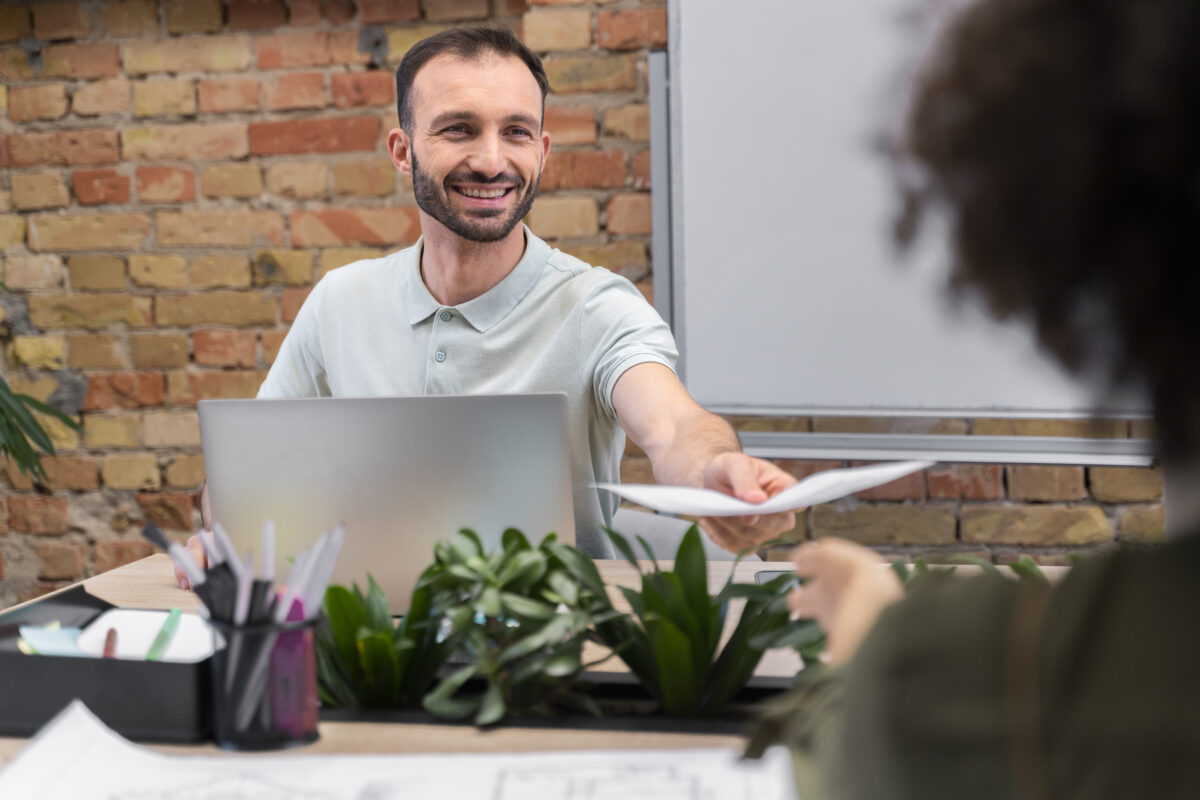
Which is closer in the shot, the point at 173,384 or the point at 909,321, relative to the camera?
the point at 909,321

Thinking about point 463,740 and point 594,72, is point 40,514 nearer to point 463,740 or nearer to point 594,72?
point 594,72

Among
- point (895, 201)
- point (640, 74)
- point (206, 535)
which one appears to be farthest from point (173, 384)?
point (895, 201)

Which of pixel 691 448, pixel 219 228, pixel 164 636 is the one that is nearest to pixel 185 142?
pixel 219 228

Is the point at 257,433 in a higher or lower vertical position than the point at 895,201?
lower

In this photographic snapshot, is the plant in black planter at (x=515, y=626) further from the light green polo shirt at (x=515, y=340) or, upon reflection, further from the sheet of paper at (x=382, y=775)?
the light green polo shirt at (x=515, y=340)

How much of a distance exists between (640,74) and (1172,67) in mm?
1877

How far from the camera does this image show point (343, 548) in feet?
2.99

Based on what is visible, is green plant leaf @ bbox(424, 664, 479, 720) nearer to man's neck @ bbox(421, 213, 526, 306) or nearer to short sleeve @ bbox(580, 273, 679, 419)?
short sleeve @ bbox(580, 273, 679, 419)

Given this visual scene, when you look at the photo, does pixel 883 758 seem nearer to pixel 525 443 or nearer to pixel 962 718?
pixel 962 718

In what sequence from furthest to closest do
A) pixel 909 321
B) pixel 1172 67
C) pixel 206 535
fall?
1. pixel 909 321
2. pixel 206 535
3. pixel 1172 67

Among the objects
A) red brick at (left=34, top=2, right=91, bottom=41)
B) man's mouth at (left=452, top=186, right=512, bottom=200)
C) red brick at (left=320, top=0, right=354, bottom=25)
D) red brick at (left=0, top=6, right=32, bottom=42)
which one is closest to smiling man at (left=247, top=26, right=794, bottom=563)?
man's mouth at (left=452, top=186, right=512, bottom=200)

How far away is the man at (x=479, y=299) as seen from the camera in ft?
5.05

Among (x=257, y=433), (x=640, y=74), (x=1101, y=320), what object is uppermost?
(x=640, y=74)

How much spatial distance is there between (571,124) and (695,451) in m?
1.15
